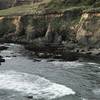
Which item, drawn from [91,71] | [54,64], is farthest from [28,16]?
[91,71]

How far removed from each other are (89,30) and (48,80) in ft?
125

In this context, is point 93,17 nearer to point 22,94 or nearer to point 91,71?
Answer: point 91,71

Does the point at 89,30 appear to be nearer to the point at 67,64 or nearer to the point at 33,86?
the point at 67,64

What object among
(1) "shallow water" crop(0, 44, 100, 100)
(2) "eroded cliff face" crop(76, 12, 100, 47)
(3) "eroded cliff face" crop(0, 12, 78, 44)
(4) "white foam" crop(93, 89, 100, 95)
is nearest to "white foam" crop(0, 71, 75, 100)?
(1) "shallow water" crop(0, 44, 100, 100)

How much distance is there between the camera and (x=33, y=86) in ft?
160

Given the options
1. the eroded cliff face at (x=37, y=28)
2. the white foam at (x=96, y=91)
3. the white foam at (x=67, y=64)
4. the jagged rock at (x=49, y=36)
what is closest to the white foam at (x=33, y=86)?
the white foam at (x=96, y=91)

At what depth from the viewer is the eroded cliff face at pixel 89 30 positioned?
8500cm

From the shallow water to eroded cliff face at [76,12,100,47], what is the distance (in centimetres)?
1705

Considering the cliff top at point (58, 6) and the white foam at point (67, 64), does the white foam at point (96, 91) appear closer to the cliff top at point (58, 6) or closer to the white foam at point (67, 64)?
the white foam at point (67, 64)

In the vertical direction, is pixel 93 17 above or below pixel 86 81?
above

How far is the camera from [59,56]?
77250 mm

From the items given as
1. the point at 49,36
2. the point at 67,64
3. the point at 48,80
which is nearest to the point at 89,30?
the point at 49,36

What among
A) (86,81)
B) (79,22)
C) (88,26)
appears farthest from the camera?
(79,22)

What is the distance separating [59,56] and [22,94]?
33093 millimetres
